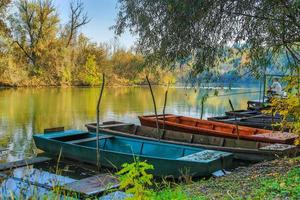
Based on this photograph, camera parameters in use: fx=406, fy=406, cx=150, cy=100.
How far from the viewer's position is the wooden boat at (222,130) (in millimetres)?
11531

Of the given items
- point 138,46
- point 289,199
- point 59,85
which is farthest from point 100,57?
point 289,199

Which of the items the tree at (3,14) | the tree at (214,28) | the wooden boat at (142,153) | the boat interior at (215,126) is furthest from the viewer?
the tree at (3,14)

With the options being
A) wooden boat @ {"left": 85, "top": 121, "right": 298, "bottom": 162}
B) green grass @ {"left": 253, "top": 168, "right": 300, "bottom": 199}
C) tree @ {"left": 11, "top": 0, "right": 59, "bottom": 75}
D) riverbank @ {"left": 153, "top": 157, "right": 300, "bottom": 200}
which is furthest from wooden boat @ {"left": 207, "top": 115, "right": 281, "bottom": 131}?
tree @ {"left": 11, "top": 0, "right": 59, "bottom": 75}

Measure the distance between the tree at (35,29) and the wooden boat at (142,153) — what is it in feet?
125

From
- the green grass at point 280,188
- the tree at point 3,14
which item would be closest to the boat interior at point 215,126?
the green grass at point 280,188

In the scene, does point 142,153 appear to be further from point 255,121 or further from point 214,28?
point 255,121

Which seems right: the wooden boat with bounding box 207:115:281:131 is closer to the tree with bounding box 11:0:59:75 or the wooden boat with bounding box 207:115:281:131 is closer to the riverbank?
the riverbank

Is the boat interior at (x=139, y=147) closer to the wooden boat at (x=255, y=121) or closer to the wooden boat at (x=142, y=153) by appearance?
the wooden boat at (x=142, y=153)

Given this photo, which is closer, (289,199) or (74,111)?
(289,199)

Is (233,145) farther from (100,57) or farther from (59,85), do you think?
(100,57)

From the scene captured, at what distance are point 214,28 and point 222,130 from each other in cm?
784

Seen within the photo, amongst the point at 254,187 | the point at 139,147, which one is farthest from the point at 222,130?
the point at 254,187

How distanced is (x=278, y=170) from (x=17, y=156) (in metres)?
8.31

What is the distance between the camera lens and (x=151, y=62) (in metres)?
8.23
